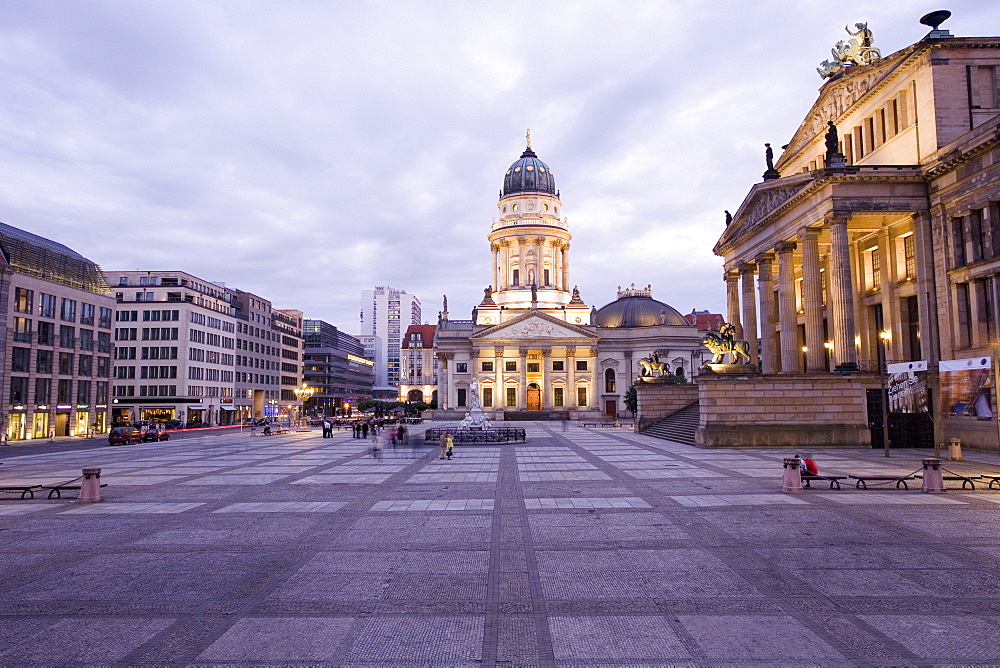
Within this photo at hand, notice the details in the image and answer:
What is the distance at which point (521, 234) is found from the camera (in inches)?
4722

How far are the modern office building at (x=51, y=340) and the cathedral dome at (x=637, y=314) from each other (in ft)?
267

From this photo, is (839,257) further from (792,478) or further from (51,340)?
(51,340)

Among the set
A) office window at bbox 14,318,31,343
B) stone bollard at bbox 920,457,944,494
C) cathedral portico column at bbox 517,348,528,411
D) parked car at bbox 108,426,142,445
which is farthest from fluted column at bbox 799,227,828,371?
cathedral portico column at bbox 517,348,528,411

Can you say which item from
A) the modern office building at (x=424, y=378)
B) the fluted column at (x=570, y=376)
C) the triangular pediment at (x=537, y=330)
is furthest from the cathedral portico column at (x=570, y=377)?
the modern office building at (x=424, y=378)

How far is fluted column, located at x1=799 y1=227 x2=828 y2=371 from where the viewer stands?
4050 cm

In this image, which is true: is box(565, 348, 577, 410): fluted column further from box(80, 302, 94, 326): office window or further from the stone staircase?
box(80, 302, 94, 326): office window

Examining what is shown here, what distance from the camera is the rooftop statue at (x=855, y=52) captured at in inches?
1924

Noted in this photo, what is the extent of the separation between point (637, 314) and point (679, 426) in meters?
77.3

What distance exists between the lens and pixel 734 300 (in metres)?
55.3

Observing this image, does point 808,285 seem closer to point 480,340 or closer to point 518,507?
point 518,507

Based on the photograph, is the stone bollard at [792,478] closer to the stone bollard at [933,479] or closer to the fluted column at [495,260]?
the stone bollard at [933,479]

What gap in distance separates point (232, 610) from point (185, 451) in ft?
118

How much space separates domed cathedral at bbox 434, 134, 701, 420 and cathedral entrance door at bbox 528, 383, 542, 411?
0.17 m

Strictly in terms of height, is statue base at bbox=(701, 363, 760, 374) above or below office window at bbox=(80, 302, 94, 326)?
below
